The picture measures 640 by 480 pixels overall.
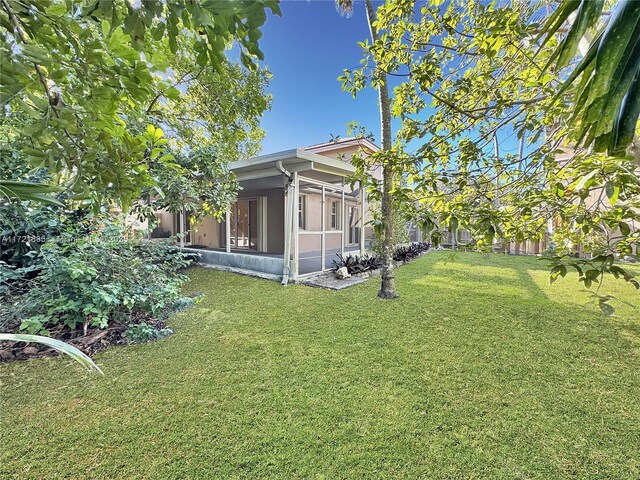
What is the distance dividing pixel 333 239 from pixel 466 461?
39.4ft

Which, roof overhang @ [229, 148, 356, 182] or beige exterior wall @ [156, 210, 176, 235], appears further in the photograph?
beige exterior wall @ [156, 210, 176, 235]

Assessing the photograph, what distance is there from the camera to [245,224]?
12.2 meters

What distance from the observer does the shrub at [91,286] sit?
357 cm

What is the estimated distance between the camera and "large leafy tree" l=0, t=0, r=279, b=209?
891 millimetres

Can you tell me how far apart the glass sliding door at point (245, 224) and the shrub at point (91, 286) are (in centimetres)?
741

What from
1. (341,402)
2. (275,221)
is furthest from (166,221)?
(341,402)

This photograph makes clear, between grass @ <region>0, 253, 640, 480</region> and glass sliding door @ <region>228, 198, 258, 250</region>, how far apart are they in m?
7.27

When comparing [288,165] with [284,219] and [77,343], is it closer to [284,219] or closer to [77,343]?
[284,219]

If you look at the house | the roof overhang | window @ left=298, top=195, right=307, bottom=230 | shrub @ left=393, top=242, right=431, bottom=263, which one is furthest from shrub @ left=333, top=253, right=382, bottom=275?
window @ left=298, top=195, right=307, bottom=230

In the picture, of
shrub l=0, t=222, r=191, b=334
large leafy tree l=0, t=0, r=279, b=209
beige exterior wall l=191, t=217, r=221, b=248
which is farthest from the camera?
beige exterior wall l=191, t=217, r=221, b=248

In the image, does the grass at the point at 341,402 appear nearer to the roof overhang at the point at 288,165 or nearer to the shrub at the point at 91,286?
the shrub at the point at 91,286

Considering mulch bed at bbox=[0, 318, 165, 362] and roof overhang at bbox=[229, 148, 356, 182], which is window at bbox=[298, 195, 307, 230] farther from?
mulch bed at bbox=[0, 318, 165, 362]

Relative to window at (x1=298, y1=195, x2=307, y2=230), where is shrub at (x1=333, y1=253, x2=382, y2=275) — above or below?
below

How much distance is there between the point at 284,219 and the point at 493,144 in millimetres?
6708
